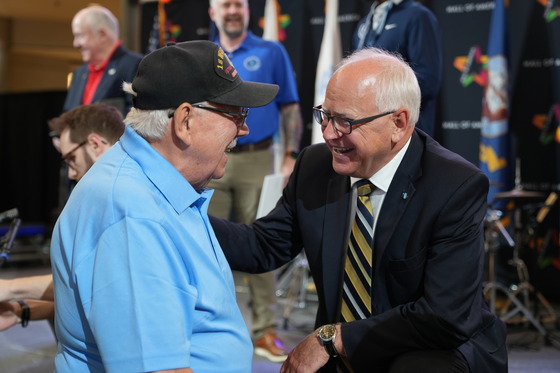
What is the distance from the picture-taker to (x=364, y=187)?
2.25m

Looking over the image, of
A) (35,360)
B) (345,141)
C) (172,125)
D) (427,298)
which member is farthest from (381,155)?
(35,360)

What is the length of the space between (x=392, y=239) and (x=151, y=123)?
0.87 meters

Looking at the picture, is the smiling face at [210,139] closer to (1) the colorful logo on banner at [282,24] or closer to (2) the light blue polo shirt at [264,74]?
(2) the light blue polo shirt at [264,74]

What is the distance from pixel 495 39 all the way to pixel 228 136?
447 cm

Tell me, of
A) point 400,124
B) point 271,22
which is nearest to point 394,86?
point 400,124

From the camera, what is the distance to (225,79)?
1.64 metres

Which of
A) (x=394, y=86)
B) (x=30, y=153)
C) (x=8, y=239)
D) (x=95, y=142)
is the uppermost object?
(x=394, y=86)

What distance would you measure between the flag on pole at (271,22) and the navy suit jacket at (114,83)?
2.42 m

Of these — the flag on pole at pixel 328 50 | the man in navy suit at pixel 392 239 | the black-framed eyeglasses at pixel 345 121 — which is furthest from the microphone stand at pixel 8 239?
the flag on pole at pixel 328 50

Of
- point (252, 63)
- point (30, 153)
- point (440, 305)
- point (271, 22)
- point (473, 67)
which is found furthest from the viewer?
point (30, 153)

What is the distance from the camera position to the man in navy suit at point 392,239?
2031mm

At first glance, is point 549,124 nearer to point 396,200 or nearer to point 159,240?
point 396,200

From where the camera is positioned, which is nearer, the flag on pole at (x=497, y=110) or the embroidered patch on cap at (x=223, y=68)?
the embroidered patch on cap at (x=223, y=68)

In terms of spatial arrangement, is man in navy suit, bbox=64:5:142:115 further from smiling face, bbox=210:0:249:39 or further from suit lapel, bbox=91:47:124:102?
smiling face, bbox=210:0:249:39
